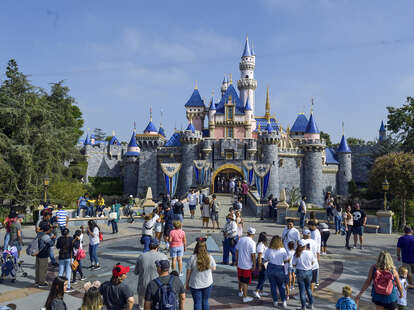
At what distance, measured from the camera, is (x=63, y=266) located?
22.7 ft

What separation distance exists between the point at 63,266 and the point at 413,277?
7.99 metres

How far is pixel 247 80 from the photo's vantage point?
4450 centimetres

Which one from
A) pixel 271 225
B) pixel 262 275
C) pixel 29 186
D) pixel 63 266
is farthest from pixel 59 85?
pixel 262 275

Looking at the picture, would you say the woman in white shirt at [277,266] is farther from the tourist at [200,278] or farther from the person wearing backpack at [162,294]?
the person wearing backpack at [162,294]

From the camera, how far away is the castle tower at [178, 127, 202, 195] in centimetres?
3738

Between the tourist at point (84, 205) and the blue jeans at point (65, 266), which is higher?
the tourist at point (84, 205)

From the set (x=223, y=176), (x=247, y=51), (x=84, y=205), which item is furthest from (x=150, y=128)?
(x=84, y=205)

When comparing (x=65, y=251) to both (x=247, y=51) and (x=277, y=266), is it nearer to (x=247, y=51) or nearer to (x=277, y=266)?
(x=277, y=266)

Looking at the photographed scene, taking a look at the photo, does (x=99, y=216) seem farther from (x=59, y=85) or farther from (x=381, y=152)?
(x=381, y=152)

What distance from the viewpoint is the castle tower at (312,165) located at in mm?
37875

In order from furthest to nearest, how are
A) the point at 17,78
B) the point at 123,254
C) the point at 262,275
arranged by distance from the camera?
1. the point at 17,78
2. the point at 123,254
3. the point at 262,275

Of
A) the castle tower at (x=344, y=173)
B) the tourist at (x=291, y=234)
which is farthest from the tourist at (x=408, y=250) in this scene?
the castle tower at (x=344, y=173)

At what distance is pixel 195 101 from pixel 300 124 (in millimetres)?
15603

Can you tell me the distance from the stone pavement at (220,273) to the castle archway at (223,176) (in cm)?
2247
